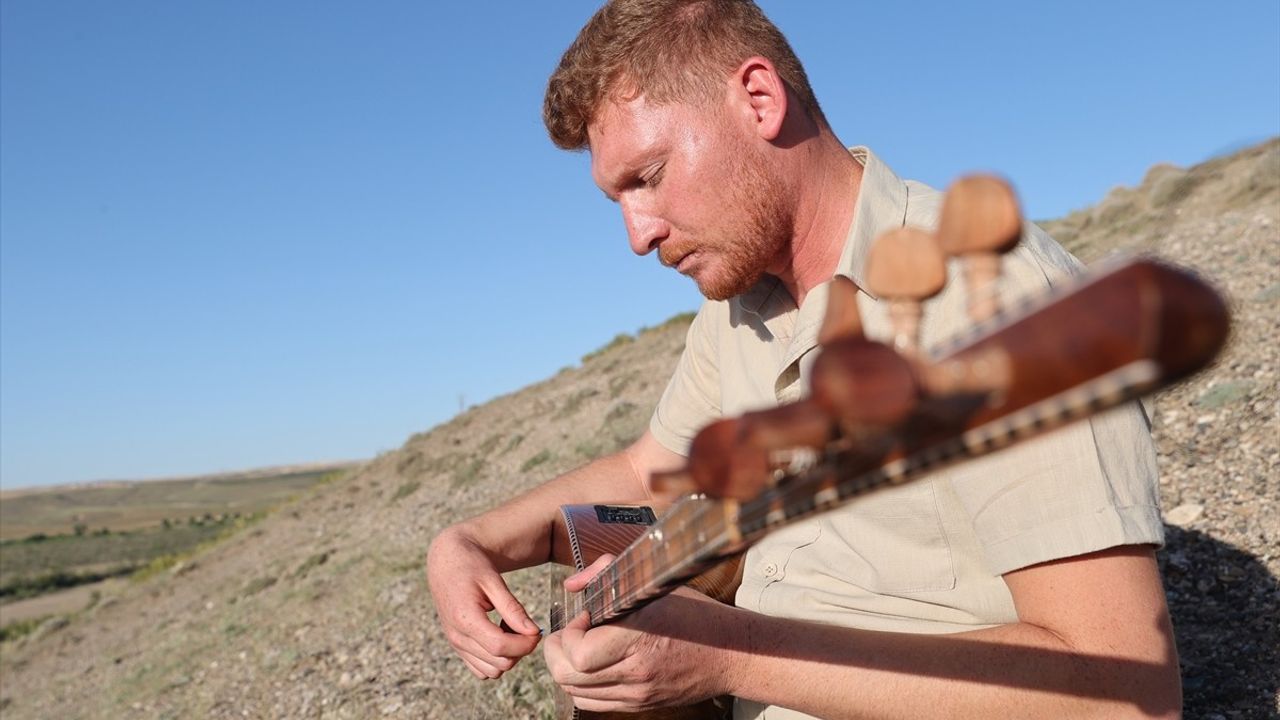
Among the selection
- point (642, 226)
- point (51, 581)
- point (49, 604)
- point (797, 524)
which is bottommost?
point (797, 524)

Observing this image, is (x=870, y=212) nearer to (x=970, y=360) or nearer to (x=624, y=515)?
(x=624, y=515)

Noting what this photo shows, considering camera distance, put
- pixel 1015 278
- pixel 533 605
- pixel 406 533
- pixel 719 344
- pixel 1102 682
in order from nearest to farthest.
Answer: pixel 1102 682
pixel 1015 278
pixel 719 344
pixel 533 605
pixel 406 533

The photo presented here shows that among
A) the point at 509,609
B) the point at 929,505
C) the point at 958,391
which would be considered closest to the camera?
the point at 958,391

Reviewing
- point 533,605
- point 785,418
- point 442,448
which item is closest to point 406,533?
point 533,605

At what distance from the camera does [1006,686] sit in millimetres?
1904

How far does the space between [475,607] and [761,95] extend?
1782 millimetres

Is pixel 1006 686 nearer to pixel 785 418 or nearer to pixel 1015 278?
pixel 1015 278

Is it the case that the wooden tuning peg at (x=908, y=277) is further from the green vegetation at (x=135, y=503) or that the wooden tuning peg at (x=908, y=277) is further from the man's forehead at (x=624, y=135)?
the green vegetation at (x=135, y=503)

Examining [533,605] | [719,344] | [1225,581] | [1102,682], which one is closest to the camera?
[1102,682]

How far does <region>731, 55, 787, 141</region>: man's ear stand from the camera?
261cm

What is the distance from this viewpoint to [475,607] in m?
3.01

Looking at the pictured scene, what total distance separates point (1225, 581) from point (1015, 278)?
3.18m

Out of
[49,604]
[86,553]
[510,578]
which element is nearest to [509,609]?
[510,578]

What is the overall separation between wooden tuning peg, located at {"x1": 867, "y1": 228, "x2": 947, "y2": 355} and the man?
1.04 meters
